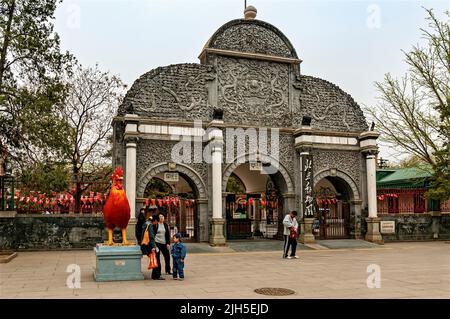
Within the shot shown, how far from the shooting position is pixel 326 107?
66.0 feet

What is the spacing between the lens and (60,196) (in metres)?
16.7

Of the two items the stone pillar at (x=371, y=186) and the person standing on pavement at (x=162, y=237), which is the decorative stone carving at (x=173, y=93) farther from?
the person standing on pavement at (x=162, y=237)

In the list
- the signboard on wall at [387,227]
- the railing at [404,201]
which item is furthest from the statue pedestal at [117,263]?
the railing at [404,201]

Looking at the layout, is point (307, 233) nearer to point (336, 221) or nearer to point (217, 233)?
point (336, 221)

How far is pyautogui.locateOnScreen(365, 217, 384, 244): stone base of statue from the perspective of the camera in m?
18.9

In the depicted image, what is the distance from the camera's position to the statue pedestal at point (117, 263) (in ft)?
30.6

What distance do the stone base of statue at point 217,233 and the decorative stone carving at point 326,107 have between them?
18.8ft

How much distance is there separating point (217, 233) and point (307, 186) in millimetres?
4304

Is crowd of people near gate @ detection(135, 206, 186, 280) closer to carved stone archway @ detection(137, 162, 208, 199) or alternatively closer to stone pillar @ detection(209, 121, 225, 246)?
stone pillar @ detection(209, 121, 225, 246)

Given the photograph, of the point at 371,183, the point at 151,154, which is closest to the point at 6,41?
the point at 151,154

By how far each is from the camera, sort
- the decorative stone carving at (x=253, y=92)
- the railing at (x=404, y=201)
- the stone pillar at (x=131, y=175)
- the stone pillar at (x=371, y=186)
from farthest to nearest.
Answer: the railing at (x=404, y=201) → the stone pillar at (x=371, y=186) → the decorative stone carving at (x=253, y=92) → the stone pillar at (x=131, y=175)

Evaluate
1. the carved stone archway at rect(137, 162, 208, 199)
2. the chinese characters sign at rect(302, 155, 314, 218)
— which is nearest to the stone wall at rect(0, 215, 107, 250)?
the carved stone archway at rect(137, 162, 208, 199)
